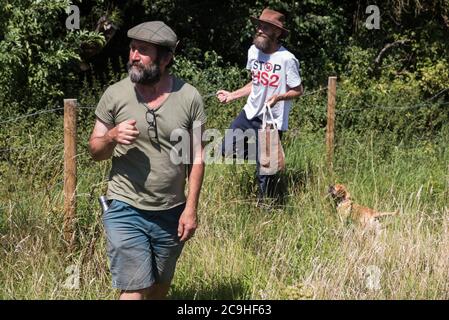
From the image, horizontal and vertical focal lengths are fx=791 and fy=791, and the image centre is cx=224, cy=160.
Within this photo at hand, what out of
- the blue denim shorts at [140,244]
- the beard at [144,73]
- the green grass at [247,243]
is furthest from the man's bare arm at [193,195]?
the green grass at [247,243]

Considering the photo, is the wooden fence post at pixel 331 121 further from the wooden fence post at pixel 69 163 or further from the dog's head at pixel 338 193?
the wooden fence post at pixel 69 163

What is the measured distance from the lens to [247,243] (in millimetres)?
5660

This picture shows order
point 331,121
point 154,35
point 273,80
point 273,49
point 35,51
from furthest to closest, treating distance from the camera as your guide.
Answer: point 35,51, point 331,121, point 273,49, point 273,80, point 154,35

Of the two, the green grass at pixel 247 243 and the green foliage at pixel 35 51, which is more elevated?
the green foliage at pixel 35 51

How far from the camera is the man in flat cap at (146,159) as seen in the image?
419 cm

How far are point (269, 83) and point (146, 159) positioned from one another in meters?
2.61

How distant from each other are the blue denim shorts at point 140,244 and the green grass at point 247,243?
0.60 metres

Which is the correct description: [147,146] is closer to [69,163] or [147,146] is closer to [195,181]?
[195,181]

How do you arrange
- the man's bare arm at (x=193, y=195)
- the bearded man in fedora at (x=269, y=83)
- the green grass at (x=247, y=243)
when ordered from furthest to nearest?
the bearded man in fedora at (x=269, y=83)
the green grass at (x=247, y=243)
the man's bare arm at (x=193, y=195)

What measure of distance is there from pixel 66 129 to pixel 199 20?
6.20 metres

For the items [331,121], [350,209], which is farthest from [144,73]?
[331,121]

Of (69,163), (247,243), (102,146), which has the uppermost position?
(102,146)

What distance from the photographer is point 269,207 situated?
6.26 metres

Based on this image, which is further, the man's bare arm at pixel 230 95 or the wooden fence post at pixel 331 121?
the wooden fence post at pixel 331 121
